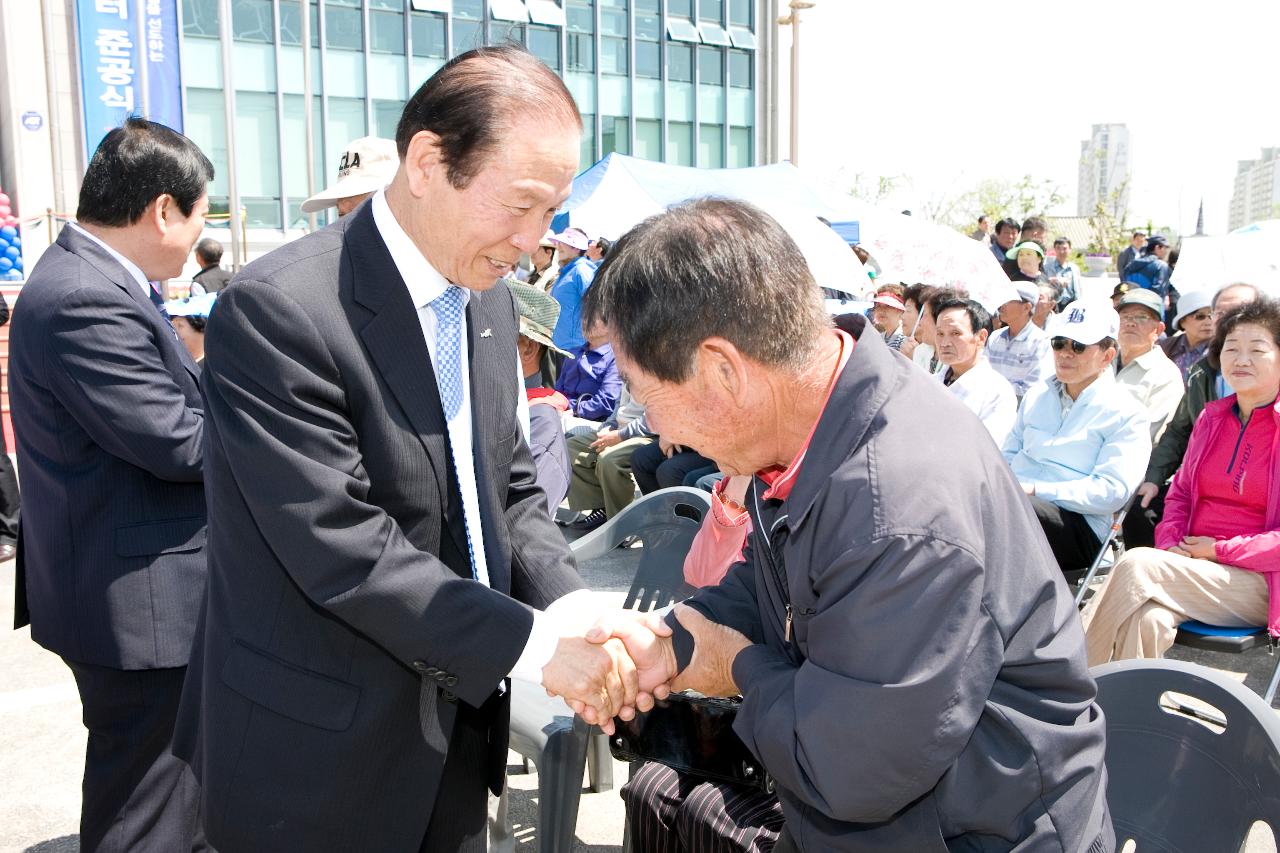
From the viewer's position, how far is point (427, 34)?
29.7 m

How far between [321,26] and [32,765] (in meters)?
27.7

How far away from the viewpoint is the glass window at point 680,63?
3341 centimetres

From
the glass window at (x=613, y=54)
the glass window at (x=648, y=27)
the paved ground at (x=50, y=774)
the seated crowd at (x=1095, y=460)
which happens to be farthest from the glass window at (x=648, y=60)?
the paved ground at (x=50, y=774)

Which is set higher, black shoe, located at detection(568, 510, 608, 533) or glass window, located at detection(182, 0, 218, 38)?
glass window, located at detection(182, 0, 218, 38)

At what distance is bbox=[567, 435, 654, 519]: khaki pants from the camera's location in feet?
23.6

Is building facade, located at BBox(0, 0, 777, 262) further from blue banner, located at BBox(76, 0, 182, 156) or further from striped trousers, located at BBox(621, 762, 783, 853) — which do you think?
striped trousers, located at BBox(621, 762, 783, 853)

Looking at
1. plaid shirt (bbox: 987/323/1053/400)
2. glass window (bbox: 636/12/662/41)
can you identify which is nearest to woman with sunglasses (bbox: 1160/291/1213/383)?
plaid shirt (bbox: 987/323/1053/400)

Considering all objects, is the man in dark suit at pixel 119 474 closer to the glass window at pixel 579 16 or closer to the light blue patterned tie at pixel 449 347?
the light blue patterned tie at pixel 449 347

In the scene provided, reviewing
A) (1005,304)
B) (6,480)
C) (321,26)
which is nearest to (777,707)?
(6,480)

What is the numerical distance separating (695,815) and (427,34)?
3051 cm

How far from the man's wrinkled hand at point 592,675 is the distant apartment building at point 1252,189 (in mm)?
143104

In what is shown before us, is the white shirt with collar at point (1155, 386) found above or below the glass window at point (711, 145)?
below

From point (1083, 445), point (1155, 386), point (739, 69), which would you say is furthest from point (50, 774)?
point (739, 69)

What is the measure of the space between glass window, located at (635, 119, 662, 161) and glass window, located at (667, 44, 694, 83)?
1601 millimetres
